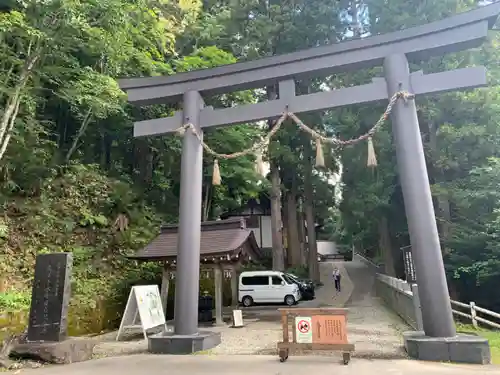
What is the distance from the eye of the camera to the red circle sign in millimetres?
6105

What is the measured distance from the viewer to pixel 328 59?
24.4 feet

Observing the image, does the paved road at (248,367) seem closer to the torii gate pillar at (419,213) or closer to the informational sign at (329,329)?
the informational sign at (329,329)

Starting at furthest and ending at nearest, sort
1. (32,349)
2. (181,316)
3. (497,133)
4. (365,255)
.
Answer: (365,255), (497,133), (181,316), (32,349)

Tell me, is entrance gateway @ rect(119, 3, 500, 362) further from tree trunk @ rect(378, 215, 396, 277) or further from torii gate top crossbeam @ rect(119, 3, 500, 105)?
tree trunk @ rect(378, 215, 396, 277)

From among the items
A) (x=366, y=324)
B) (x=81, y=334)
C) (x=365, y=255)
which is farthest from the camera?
(x=365, y=255)

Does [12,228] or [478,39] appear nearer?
[478,39]

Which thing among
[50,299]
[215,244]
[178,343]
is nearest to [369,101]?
[178,343]

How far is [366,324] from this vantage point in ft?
38.2

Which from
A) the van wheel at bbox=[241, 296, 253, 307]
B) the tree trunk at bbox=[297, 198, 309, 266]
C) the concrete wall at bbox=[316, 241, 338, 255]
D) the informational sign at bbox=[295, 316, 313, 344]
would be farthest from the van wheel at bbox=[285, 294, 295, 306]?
the concrete wall at bbox=[316, 241, 338, 255]

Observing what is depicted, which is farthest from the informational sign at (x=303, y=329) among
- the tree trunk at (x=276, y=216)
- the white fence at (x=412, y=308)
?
the tree trunk at (x=276, y=216)

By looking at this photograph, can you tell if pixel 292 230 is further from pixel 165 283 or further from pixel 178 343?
pixel 178 343

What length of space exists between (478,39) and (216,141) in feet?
39.5

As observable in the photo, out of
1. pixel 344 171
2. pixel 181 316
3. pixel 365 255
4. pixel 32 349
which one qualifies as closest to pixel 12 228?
pixel 32 349

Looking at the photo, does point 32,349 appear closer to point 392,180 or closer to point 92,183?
point 92,183
